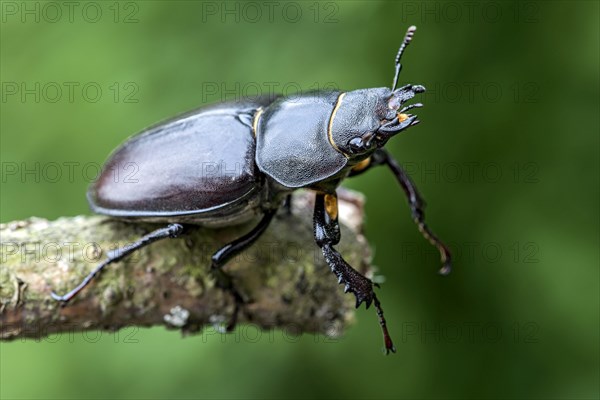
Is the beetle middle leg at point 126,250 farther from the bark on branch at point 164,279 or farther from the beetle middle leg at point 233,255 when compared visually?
the beetle middle leg at point 233,255

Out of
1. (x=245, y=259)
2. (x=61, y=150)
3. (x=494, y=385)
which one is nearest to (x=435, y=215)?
(x=494, y=385)

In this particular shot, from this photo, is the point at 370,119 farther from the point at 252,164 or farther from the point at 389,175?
the point at 389,175

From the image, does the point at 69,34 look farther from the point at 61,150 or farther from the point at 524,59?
the point at 524,59

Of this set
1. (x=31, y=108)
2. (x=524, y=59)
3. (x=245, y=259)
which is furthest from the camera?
(x=31, y=108)

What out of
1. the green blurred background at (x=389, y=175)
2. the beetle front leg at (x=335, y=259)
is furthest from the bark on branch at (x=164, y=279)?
the green blurred background at (x=389, y=175)

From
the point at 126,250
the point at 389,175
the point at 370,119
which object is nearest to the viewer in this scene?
the point at 370,119

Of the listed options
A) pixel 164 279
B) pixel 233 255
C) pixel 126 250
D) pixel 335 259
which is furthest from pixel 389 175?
pixel 126 250

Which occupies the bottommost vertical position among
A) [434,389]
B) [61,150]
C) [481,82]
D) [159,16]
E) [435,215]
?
[434,389]
